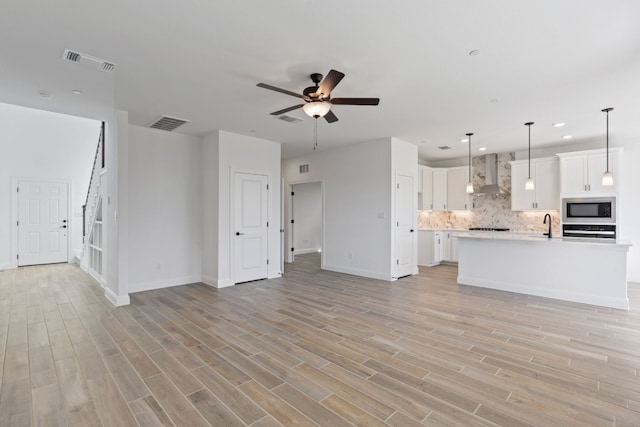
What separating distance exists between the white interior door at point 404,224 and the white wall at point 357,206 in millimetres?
273

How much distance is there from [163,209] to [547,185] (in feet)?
25.6

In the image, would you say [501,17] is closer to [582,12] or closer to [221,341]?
[582,12]

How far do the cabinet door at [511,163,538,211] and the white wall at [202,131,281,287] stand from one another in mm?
5529

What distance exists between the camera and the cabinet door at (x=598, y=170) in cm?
593

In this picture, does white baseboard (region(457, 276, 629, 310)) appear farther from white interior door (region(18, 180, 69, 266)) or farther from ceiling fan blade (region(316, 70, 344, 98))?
white interior door (region(18, 180, 69, 266))

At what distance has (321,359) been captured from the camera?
2.87 m

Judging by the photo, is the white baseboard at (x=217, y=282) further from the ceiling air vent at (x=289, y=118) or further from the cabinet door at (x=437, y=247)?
the cabinet door at (x=437, y=247)

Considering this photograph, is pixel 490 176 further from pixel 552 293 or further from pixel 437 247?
pixel 552 293

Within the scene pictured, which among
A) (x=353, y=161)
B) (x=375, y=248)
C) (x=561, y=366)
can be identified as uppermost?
(x=353, y=161)

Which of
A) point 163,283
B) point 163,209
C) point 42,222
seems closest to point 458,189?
point 163,209

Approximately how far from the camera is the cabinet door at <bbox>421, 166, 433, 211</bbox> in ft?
27.3

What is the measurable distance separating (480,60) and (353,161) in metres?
3.84

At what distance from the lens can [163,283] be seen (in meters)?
5.58

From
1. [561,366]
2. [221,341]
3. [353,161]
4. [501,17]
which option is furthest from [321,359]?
[353,161]
